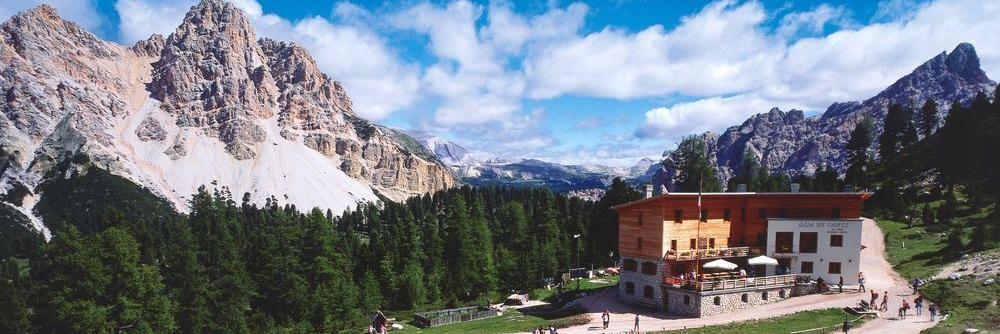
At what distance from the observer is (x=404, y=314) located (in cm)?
6719

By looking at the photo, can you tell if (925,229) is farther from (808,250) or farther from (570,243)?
(570,243)

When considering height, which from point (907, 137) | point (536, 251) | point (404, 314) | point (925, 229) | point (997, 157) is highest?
point (907, 137)

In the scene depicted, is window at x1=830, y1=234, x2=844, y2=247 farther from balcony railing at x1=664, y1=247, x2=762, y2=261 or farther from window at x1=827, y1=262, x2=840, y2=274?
balcony railing at x1=664, y1=247, x2=762, y2=261

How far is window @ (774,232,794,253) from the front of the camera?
55.2 m

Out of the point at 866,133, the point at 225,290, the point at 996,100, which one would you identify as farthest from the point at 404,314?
the point at 866,133

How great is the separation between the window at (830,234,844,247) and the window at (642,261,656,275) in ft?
52.7

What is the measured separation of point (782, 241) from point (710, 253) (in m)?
7.11

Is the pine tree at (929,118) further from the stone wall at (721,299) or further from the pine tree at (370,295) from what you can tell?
the pine tree at (370,295)

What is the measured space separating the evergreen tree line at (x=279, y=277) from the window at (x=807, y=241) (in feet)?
111

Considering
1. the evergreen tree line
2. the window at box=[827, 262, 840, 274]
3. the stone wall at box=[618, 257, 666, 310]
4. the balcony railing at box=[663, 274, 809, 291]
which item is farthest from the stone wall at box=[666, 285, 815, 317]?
the evergreen tree line

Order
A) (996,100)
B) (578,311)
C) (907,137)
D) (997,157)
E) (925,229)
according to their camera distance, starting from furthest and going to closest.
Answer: (907,137) < (996,100) < (997,157) < (925,229) < (578,311)

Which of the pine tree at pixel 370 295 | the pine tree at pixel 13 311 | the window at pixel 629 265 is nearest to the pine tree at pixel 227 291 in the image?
the pine tree at pixel 370 295

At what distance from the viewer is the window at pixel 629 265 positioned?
57.3m

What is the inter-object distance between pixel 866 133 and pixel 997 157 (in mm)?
43586
